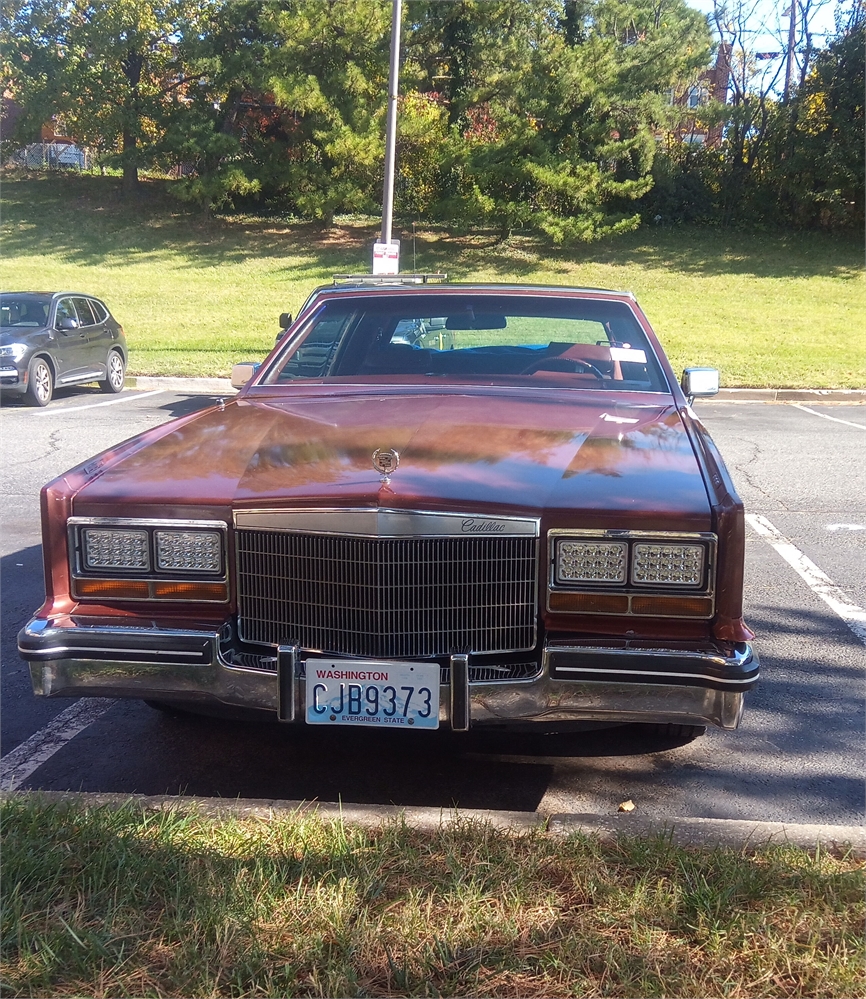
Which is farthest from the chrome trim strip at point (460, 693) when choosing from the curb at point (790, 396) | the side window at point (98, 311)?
the side window at point (98, 311)

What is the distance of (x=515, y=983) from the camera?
2158 millimetres

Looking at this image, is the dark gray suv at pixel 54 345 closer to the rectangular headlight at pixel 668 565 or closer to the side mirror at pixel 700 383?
the side mirror at pixel 700 383

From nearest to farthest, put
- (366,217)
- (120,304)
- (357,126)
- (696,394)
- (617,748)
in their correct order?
(617,748) → (696,394) → (120,304) → (357,126) → (366,217)

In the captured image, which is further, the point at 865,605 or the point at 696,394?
the point at 865,605

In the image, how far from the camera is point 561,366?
468cm

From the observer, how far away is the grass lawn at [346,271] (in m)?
18.2

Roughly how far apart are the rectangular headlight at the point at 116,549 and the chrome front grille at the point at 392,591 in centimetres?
31

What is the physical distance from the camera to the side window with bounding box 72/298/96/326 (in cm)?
1399

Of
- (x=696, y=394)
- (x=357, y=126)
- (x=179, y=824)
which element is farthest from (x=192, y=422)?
(x=357, y=126)

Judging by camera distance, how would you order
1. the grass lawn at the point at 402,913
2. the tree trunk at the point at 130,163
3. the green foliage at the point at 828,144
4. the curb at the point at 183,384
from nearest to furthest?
1. the grass lawn at the point at 402,913
2. the curb at the point at 183,384
3. the green foliage at the point at 828,144
4. the tree trunk at the point at 130,163

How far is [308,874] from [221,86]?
112ft

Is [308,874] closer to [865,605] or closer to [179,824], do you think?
[179,824]

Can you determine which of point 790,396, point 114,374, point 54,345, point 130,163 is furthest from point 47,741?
point 130,163

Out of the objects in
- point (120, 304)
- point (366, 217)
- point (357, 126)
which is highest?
point (357, 126)
